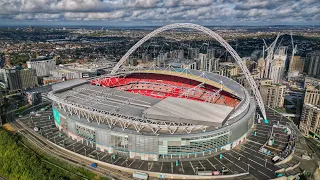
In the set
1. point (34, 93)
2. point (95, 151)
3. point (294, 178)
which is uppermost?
point (34, 93)

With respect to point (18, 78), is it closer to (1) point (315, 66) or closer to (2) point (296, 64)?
(1) point (315, 66)

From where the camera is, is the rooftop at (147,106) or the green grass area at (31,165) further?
the rooftop at (147,106)

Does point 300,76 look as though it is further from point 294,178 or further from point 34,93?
point 34,93

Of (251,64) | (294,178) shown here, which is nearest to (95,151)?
(294,178)

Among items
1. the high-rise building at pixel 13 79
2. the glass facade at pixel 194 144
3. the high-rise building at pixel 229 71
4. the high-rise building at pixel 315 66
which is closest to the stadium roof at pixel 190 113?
the glass facade at pixel 194 144

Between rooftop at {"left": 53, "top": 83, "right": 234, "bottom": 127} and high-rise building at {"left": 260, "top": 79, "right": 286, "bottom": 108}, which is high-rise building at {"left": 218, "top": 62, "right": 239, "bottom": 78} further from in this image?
rooftop at {"left": 53, "top": 83, "right": 234, "bottom": 127}

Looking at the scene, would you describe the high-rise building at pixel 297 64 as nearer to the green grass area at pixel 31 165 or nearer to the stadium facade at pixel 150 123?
the stadium facade at pixel 150 123
